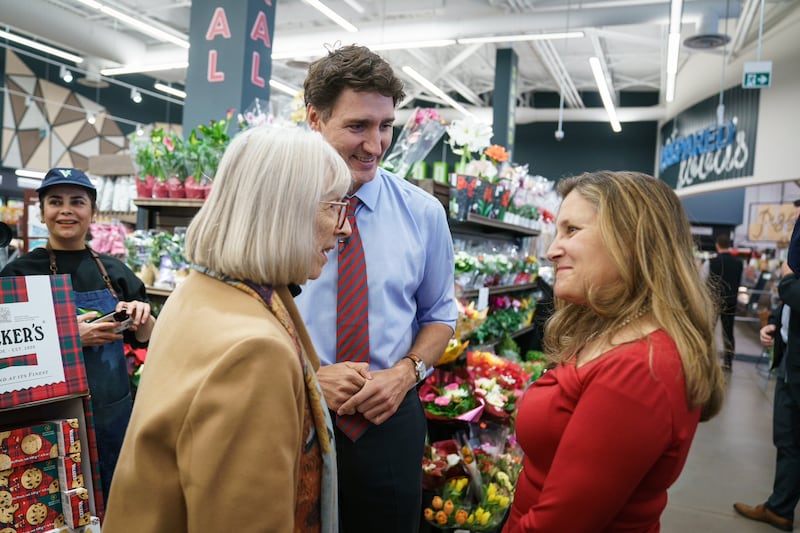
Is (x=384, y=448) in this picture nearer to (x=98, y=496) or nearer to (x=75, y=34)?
(x=98, y=496)

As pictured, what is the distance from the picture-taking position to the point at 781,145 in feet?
28.6

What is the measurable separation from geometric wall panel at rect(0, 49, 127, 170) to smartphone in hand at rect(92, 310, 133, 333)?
39.9 feet

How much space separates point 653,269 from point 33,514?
160cm

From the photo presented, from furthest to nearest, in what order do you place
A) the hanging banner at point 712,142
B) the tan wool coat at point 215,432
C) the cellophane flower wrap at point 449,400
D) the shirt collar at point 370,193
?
the hanging banner at point 712,142, the cellophane flower wrap at point 449,400, the shirt collar at point 370,193, the tan wool coat at point 215,432

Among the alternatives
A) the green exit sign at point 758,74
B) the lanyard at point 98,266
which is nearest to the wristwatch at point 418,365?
the lanyard at point 98,266

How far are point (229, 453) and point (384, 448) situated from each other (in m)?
0.79

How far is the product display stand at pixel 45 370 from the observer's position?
1.46 metres

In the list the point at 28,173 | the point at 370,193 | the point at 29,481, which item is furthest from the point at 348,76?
the point at 28,173

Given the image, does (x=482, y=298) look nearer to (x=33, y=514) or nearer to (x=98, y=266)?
(x=98, y=266)

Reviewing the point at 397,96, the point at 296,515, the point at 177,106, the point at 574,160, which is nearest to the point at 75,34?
the point at 177,106

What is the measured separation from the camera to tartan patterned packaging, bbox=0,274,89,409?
4.86ft

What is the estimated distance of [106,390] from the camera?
248 centimetres

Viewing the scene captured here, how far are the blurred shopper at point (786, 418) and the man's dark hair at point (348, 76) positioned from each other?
107 inches

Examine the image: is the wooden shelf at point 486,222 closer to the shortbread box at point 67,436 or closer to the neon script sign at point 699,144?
the shortbread box at point 67,436
